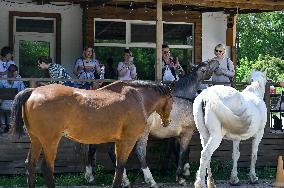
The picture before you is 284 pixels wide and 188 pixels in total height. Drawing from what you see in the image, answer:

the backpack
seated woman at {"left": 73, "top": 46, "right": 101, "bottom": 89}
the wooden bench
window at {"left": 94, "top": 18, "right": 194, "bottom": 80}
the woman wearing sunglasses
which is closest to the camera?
the wooden bench

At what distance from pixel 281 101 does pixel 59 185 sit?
6.23m

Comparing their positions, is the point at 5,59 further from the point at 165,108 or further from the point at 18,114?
the point at 165,108

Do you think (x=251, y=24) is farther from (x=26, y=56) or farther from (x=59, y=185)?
(x=59, y=185)

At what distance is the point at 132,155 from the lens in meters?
11.7

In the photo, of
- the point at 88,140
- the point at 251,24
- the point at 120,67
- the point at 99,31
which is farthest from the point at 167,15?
the point at 251,24

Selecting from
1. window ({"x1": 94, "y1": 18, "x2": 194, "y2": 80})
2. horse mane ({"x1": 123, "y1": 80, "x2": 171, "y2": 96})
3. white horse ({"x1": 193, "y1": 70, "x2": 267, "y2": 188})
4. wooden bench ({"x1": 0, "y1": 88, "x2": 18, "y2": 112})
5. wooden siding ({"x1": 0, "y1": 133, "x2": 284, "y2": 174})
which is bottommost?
wooden siding ({"x1": 0, "y1": 133, "x2": 284, "y2": 174})

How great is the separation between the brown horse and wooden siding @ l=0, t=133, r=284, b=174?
6.18 ft

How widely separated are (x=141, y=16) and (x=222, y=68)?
4.19 meters

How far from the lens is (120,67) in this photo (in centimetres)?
1307

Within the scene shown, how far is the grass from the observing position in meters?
10.8

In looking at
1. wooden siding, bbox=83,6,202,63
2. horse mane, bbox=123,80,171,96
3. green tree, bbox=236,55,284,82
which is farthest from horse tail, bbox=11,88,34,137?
green tree, bbox=236,55,284,82

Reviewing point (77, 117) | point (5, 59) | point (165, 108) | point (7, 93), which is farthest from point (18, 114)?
point (5, 59)

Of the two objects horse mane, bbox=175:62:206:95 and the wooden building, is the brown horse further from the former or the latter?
the wooden building

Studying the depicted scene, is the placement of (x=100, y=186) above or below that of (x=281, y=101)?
below
